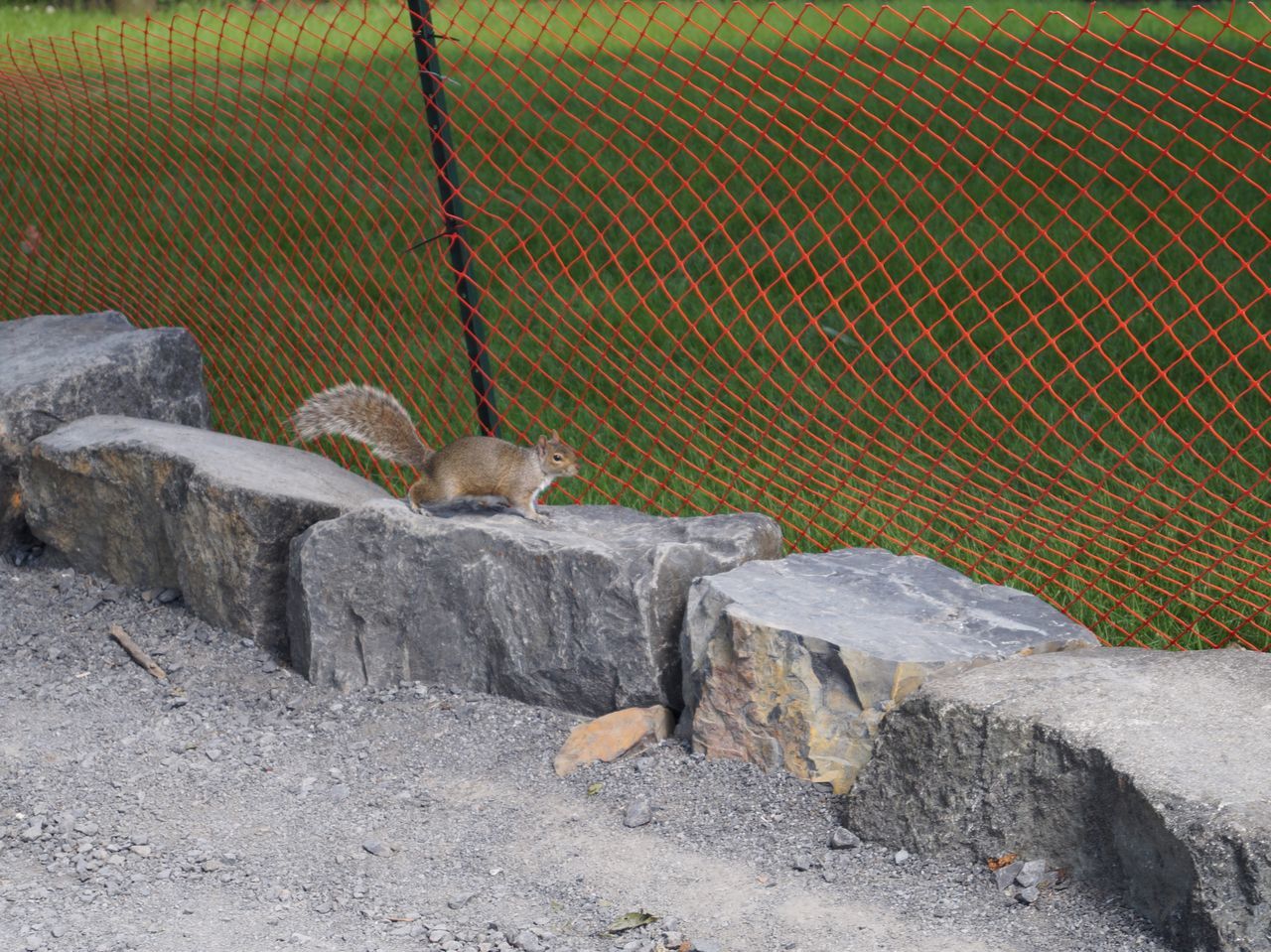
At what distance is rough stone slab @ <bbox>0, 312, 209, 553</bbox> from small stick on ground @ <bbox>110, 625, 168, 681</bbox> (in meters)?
0.77

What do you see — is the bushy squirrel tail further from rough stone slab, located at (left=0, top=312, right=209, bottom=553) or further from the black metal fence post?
rough stone slab, located at (left=0, top=312, right=209, bottom=553)

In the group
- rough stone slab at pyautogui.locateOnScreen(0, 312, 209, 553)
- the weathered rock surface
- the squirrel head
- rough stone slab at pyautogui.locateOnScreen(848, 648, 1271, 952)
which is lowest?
rough stone slab at pyautogui.locateOnScreen(0, 312, 209, 553)

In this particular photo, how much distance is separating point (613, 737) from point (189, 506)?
1.38 metres

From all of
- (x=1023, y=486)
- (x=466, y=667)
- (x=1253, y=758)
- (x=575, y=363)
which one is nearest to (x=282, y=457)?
(x=466, y=667)

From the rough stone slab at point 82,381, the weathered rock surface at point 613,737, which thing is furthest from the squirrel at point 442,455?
the rough stone slab at point 82,381

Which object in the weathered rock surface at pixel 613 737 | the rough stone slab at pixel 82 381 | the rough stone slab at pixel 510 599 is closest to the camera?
the weathered rock surface at pixel 613 737

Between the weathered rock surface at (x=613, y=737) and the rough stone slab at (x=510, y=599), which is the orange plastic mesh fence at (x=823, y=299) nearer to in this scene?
the rough stone slab at (x=510, y=599)

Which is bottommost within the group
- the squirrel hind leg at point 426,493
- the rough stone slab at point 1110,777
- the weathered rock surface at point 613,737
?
the weathered rock surface at point 613,737

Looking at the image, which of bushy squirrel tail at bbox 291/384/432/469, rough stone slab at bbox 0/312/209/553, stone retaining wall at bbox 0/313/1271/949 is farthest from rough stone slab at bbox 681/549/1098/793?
rough stone slab at bbox 0/312/209/553

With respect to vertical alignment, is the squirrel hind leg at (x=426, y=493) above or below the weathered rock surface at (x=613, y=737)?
above

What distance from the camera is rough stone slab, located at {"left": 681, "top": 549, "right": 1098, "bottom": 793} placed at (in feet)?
9.62

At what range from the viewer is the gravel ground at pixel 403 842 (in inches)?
103

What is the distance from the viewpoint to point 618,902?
2.70 m

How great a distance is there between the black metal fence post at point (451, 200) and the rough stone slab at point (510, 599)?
1.81ft
